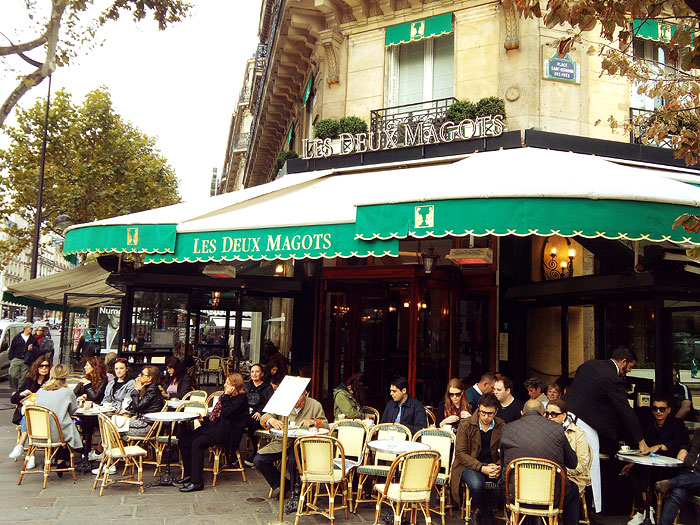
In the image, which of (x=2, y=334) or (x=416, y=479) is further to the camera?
(x=2, y=334)

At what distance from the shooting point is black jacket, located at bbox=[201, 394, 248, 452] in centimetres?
743

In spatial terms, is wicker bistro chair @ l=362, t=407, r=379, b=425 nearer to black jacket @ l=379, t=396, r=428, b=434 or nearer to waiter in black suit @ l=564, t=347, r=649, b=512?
black jacket @ l=379, t=396, r=428, b=434

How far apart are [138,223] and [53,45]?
3.71 metres

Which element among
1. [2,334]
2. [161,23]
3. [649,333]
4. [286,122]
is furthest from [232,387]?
[2,334]

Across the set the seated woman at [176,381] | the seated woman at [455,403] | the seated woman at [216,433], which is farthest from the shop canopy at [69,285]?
the seated woman at [455,403]

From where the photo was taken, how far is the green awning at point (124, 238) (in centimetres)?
797

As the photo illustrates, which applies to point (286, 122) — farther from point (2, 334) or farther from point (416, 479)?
point (416, 479)

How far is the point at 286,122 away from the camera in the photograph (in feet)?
61.5

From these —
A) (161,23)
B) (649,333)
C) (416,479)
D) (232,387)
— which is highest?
(161,23)

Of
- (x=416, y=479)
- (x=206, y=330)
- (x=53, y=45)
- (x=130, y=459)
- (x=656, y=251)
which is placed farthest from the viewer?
(x=206, y=330)

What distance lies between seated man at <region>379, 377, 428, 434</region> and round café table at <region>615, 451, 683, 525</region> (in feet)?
7.30

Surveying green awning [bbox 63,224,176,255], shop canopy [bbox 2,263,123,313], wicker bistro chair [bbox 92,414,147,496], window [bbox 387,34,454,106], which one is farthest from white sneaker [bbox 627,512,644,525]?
shop canopy [bbox 2,263,123,313]

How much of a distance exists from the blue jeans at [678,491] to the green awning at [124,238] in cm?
620

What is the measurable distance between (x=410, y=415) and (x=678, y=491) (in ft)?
9.65
